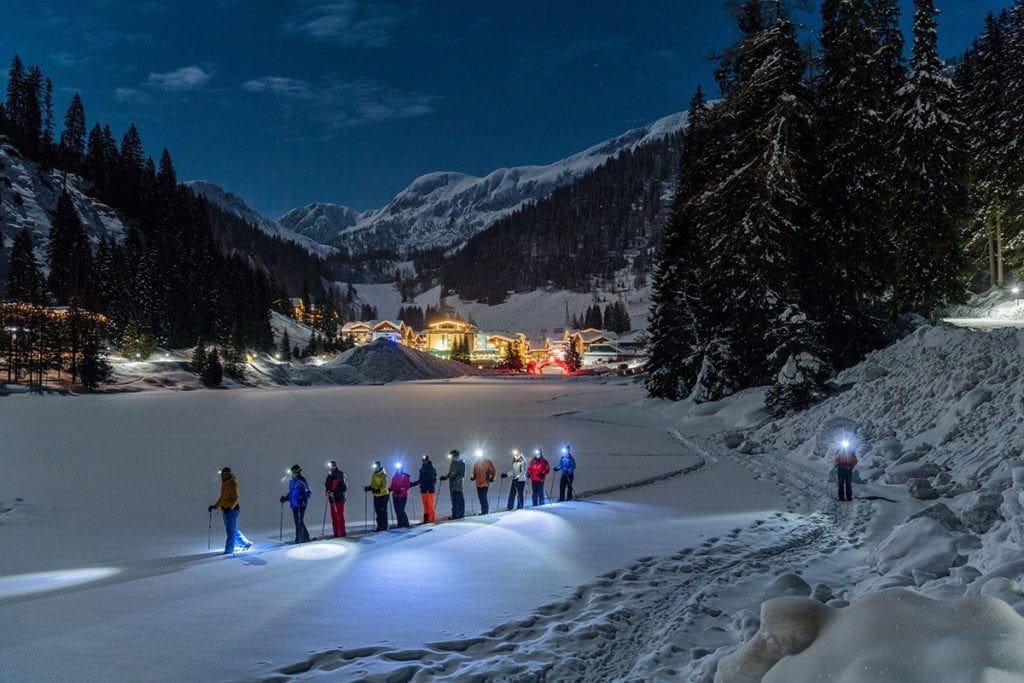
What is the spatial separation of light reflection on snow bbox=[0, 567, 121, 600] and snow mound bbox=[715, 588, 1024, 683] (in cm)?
927

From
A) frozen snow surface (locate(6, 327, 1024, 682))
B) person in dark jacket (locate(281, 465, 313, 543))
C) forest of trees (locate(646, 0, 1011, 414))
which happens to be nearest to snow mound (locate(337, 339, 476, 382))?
forest of trees (locate(646, 0, 1011, 414))

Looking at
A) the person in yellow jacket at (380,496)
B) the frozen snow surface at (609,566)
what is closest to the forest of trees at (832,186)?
the frozen snow surface at (609,566)

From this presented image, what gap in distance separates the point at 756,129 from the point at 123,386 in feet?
223

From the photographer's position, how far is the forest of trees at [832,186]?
89.7 ft

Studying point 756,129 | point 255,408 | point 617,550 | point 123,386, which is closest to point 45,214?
point 123,386

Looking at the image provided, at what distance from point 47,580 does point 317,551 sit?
3.93m

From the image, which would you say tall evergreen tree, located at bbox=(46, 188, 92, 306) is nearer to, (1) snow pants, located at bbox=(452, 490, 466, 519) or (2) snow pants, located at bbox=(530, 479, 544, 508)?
(1) snow pants, located at bbox=(452, 490, 466, 519)

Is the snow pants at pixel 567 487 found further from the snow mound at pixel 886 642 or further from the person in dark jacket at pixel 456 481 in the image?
the snow mound at pixel 886 642

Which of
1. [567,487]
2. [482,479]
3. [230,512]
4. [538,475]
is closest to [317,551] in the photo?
[230,512]

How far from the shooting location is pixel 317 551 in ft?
36.9

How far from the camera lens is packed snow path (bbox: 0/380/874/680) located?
655 cm

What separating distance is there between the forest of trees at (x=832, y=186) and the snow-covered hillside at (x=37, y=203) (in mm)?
102281

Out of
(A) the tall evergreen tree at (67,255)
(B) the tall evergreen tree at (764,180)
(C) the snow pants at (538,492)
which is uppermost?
(A) the tall evergreen tree at (67,255)

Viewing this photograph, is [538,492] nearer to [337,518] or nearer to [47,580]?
[337,518]
